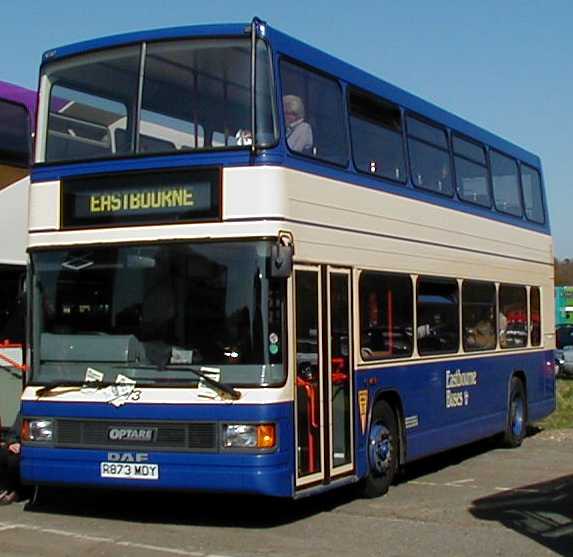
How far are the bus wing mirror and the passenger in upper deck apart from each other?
3.57ft

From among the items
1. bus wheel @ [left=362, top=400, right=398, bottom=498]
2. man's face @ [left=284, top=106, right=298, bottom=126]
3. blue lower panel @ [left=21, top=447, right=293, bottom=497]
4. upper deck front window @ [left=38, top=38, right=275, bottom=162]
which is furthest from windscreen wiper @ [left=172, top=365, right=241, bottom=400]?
bus wheel @ [left=362, top=400, right=398, bottom=498]

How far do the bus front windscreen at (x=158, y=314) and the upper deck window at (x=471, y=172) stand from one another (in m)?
5.70

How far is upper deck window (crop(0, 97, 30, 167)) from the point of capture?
13516 mm

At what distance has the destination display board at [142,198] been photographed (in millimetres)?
10164

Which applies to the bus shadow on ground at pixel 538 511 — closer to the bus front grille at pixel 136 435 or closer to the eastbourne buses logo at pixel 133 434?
the bus front grille at pixel 136 435

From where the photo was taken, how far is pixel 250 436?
9680 mm

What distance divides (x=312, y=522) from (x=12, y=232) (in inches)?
197

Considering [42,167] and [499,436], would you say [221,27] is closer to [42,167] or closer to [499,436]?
[42,167]

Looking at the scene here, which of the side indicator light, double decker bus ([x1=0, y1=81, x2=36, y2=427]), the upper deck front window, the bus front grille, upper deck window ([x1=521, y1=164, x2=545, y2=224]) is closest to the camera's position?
the side indicator light

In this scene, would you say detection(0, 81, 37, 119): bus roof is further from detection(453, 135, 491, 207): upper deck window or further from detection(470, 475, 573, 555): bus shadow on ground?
detection(470, 475, 573, 555): bus shadow on ground

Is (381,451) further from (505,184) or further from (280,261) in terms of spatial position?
(505,184)

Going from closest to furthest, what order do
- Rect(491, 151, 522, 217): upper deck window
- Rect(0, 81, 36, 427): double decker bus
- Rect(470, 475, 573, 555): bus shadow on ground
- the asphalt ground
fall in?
1. the asphalt ground
2. Rect(470, 475, 573, 555): bus shadow on ground
3. Rect(0, 81, 36, 427): double decker bus
4. Rect(491, 151, 522, 217): upper deck window

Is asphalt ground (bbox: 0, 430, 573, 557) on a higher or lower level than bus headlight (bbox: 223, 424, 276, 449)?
lower

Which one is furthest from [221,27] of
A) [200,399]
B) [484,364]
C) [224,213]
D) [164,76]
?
[484,364]
